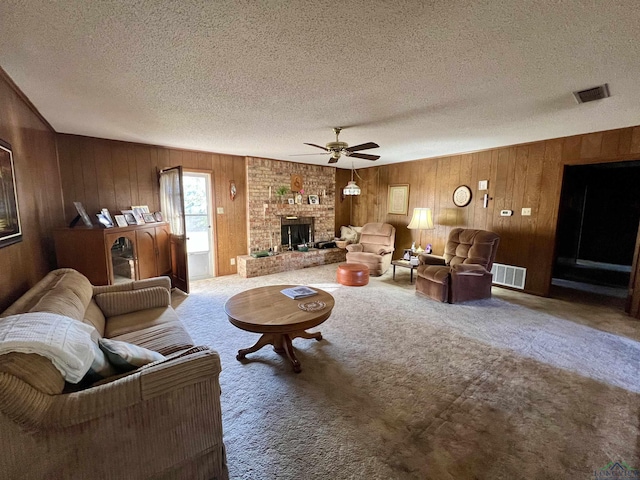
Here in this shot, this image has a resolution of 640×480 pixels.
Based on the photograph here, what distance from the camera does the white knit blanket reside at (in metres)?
1.01

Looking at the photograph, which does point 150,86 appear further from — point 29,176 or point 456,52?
point 456,52

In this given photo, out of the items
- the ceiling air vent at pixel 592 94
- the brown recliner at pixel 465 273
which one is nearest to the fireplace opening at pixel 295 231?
the brown recliner at pixel 465 273

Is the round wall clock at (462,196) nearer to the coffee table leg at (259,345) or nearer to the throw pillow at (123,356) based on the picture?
the coffee table leg at (259,345)

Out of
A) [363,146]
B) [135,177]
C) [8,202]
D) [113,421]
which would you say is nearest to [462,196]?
[363,146]

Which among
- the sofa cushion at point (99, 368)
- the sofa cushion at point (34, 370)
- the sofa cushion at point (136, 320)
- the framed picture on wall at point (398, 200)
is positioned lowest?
the sofa cushion at point (136, 320)

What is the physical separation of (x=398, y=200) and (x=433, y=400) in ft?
15.9

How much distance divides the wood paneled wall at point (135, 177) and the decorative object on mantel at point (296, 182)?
3.60 feet

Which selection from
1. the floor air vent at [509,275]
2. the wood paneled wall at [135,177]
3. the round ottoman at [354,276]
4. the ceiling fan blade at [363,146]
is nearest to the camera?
the ceiling fan blade at [363,146]

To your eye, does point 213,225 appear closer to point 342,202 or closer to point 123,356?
point 342,202

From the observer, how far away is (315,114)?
294cm

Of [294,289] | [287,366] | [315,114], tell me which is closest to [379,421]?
[287,366]

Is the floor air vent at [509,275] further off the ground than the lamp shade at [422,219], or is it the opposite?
the lamp shade at [422,219]

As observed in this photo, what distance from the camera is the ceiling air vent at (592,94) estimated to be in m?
2.24

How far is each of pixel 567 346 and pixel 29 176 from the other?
5.47 metres
